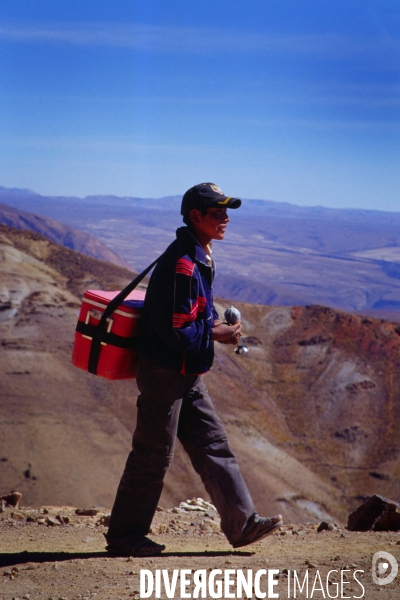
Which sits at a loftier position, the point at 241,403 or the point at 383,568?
the point at 383,568

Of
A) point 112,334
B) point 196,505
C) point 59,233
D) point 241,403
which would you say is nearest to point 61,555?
point 112,334

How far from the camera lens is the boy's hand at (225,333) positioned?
12.7 feet

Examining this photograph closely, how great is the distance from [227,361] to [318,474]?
192 inches

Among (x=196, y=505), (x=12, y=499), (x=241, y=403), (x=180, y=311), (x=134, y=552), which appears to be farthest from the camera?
(x=241, y=403)

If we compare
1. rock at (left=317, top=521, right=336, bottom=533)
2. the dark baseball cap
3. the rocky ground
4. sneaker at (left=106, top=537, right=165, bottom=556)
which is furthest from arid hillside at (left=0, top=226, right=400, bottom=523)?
the dark baseball cap

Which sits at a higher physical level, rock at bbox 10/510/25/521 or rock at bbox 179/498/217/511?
rock at bbox 10/510/25/521

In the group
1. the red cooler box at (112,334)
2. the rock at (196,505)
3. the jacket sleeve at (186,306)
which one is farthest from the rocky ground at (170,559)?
the jacket sleeve at (186,306)

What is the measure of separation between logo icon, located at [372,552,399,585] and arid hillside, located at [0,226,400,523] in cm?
1001

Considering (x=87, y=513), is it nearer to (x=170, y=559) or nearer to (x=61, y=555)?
(x=61, y=555)

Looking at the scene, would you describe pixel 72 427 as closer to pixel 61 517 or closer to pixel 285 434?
pixel 285 434

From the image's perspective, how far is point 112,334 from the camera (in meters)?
3.88

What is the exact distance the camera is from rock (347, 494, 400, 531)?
A: 5.18m

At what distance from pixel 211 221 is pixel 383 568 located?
1.87m

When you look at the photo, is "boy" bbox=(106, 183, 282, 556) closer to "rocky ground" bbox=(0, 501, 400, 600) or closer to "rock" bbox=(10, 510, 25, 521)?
"rocky ground" bbox=(0, 501, 400, 600)
